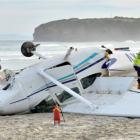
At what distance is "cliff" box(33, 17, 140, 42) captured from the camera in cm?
17250

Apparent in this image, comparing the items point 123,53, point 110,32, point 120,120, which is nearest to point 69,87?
point 120,120

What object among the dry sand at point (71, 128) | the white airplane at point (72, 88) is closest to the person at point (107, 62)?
the white airplane at point (72, 88)

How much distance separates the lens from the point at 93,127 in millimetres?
10711

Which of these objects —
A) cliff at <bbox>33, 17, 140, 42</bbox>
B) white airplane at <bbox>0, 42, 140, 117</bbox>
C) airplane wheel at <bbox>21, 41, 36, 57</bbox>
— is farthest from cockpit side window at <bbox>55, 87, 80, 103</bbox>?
cliff at <bbox>33, 17, 140, 42</bbox>

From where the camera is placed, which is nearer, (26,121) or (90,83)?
(26,121)

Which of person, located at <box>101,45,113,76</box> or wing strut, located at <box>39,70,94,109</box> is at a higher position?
person, located at <box>101,45,113,76</box>

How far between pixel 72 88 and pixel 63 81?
1.10 ft

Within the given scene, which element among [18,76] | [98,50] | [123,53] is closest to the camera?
[18,76]

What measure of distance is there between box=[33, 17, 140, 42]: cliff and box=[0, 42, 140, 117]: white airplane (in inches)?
6031

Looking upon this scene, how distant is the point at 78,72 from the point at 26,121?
8.04 feet

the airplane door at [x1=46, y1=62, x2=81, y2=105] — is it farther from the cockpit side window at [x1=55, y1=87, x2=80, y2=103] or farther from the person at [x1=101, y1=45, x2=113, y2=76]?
the person at [x1=101, y1=45, x2=113, y2=76]

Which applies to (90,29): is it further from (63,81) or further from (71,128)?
(71,128)

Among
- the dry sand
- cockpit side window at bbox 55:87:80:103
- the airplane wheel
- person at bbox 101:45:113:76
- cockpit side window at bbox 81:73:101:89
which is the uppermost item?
the airplane wheel

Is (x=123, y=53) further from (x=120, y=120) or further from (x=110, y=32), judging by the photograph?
(x=110, y=32)
